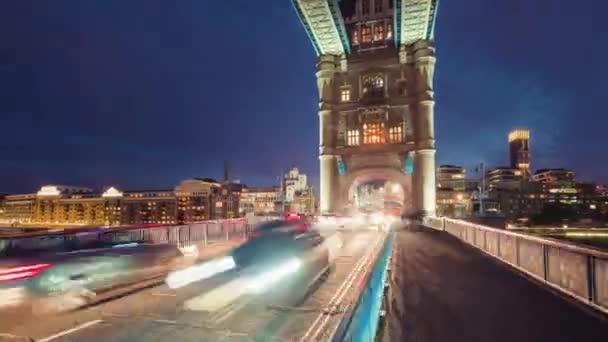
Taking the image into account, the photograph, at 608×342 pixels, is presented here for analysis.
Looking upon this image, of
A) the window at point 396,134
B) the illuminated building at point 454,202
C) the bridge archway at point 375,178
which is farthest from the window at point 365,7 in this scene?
the illuminated building at point 454,202

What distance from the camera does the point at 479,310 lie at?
8.45m

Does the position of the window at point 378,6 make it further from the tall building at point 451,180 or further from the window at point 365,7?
the tall building at point 451,180

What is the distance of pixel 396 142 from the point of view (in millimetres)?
54219

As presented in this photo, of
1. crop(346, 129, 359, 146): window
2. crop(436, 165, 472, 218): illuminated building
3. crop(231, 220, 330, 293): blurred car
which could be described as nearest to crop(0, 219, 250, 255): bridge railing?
crop(231, 220, 330, 293): blurred car

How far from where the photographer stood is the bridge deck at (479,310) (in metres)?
7.00

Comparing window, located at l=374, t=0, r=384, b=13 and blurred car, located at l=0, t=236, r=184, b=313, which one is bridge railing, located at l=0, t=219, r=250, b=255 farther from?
window, located at l=374, t=0, r=384, b=13

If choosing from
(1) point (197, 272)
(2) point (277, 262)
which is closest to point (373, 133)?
(2) point (277, 262)

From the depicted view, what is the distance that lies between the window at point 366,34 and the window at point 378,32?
0.80 metres

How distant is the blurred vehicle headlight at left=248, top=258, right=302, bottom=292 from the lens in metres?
10.3

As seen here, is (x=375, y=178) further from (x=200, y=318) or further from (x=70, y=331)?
(x=70, y=331)

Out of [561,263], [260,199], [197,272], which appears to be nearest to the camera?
[561,263]

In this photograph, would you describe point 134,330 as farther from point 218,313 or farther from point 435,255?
point 435,255

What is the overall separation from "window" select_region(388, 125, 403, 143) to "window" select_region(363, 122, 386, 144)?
45.7 inches

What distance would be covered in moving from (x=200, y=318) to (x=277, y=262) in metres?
4.09
